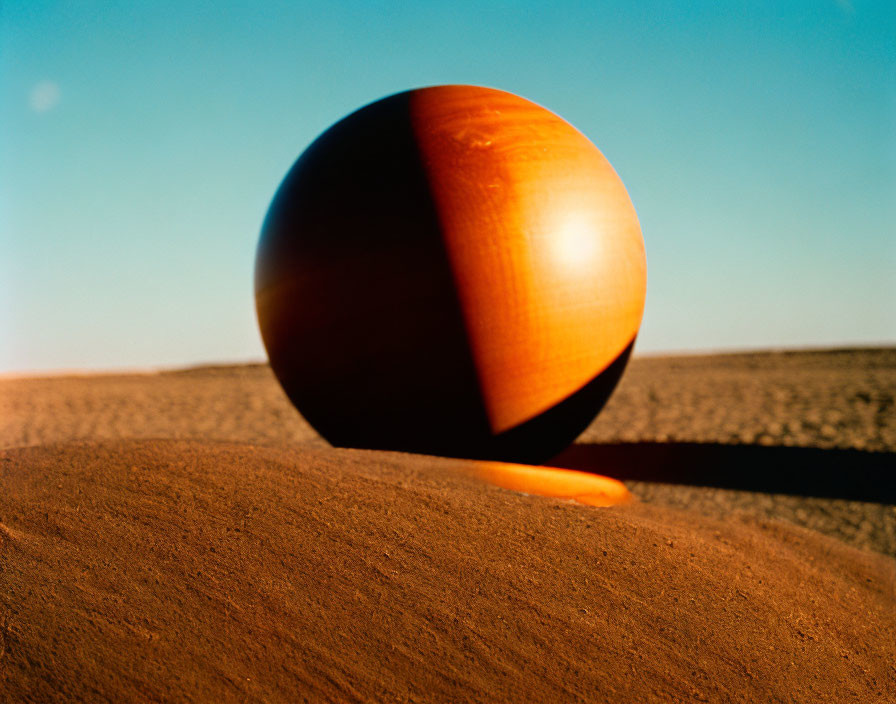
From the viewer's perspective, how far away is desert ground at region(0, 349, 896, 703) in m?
3.22

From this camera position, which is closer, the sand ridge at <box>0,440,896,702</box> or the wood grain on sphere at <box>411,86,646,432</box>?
the sand ridge at <box>0,440,896,702</box>

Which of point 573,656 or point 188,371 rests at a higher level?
point 573,656

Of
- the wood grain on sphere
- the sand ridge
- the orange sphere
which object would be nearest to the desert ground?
the sand ridge

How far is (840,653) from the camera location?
429 centimetres

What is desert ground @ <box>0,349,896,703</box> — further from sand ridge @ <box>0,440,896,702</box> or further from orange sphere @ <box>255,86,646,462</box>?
orange sphere @ <box>255,86,646,462</box>

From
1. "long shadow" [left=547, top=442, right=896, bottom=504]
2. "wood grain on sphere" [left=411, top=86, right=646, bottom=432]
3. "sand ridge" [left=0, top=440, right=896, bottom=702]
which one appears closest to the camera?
"sand ridge" [left=0, top=440, right=896, bottom=702]

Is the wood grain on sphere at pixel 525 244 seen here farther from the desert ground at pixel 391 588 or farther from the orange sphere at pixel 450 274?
the desert ground at pixel 391 588

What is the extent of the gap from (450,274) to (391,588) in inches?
107

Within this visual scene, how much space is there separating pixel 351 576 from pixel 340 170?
3.68 meters

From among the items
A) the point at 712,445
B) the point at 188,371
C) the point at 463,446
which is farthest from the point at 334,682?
the point at 188,371

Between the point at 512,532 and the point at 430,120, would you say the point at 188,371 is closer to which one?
the point at 430,120

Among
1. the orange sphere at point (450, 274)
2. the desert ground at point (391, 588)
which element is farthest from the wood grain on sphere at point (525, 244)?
the desert ground at point (391, 588)

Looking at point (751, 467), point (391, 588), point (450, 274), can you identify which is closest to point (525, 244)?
point (450, 274)

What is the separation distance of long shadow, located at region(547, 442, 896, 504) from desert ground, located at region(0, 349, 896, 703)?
1148mm
